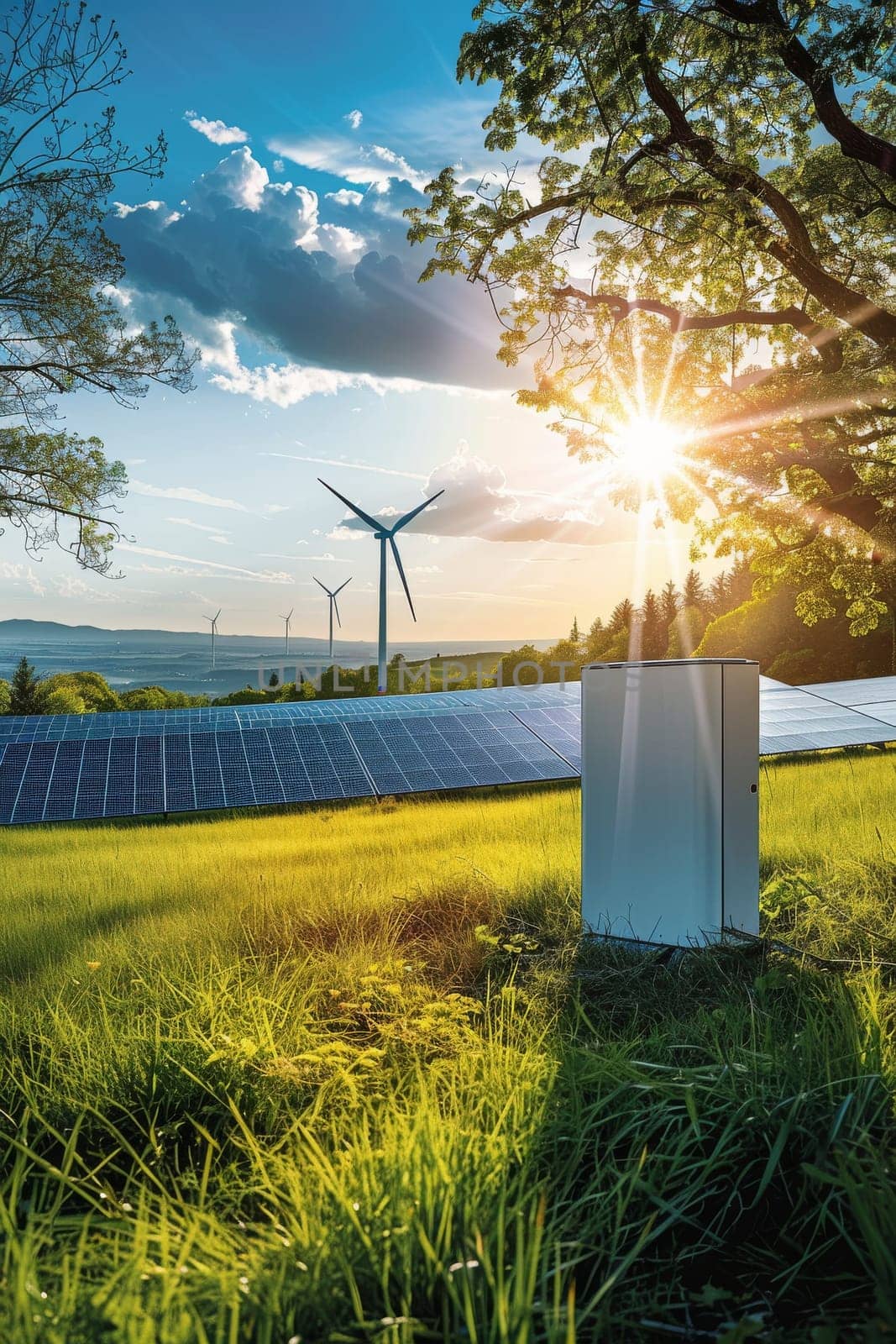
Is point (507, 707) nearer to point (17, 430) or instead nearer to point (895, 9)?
point (17, 430)

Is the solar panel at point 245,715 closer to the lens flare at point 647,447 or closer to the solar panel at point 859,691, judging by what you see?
the solar panel at point 859,691

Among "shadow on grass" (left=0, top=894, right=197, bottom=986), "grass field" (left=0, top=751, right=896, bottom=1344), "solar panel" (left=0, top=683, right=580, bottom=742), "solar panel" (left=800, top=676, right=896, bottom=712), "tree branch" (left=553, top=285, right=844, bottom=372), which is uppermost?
"tree branch" (left=553, top=285, right=844, bottom=372)

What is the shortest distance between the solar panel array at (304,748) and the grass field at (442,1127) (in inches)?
302

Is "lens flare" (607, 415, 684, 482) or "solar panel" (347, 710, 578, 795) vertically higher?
"lens flare" (607, 415, 684, 482)

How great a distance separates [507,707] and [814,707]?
7680mm

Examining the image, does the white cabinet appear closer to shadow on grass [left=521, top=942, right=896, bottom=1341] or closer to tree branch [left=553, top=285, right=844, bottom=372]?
shadow on grass [left=521, top=942, right=896, bottom=1341]

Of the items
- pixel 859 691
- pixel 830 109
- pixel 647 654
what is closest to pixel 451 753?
pixel 830 109

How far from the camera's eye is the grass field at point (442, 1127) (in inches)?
86.1

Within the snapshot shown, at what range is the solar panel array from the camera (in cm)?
1499

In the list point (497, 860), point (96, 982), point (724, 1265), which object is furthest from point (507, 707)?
point (724, 1265)

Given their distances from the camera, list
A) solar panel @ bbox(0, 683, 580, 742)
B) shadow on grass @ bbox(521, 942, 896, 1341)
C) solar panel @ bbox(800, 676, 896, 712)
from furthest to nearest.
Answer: solar panel @ bbox(800, 676, 896, 712)
solar panel @ bbox(0, 683, 580, 742)
shadow on grass @ bbox(521, 942, 896, 1341)

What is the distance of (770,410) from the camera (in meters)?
12.9

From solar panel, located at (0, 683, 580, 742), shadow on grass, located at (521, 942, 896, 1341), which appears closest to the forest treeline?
solar panel, located at (0, 683, 580, 742)

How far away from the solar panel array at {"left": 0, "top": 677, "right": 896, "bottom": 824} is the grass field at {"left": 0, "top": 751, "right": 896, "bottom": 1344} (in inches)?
302
